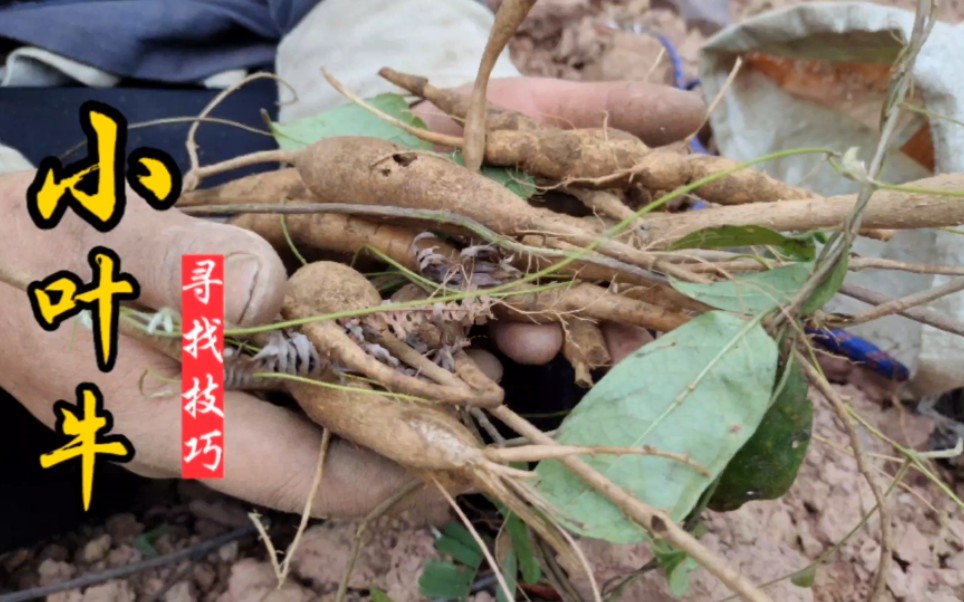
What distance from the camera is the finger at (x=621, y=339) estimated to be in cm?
76

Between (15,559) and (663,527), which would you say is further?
(15,559)

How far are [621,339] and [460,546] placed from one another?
32 centimetres

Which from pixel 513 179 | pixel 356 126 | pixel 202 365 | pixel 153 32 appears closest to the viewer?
pixel 202 365

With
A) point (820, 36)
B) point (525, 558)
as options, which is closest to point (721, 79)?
point (820, 36)

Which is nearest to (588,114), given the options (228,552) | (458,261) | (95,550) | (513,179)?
(513,179)

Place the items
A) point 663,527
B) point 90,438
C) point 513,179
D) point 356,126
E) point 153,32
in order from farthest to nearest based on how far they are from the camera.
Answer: point 153,32
point 356,126
point 513,179
point 90,438
point 663,527

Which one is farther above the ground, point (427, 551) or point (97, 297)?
point (97, 297)

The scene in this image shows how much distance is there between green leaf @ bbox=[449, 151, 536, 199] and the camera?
2.73 ft

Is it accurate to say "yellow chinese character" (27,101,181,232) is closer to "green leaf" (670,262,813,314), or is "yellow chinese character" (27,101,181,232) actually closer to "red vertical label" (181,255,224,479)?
"red vertical label" (181,255,224,479)

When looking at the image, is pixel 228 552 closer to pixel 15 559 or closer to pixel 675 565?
pixel 15 559

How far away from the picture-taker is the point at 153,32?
1.15m

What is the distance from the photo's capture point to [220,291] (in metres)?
0.59

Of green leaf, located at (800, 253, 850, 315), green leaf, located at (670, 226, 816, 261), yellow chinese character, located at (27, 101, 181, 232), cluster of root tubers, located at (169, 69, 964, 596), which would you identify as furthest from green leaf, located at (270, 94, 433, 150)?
green leaf, located at (800, 253, 850, 315)

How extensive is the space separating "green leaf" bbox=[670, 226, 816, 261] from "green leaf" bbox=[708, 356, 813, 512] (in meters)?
0.11
